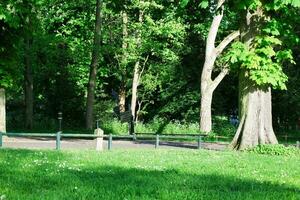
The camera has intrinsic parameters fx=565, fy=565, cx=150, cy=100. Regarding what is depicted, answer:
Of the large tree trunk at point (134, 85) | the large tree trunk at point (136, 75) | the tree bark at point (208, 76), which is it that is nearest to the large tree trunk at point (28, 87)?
the large tree trunk at point (136, 75)

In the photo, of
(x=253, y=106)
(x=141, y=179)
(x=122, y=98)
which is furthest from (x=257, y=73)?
(x=122, y=98)

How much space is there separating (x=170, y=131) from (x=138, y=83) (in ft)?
21.7

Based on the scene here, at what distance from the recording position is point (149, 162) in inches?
→ 571

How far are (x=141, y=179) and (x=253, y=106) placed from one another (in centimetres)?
1231

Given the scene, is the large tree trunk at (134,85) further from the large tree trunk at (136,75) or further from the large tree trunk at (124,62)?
the large tree trunk at (124,62)

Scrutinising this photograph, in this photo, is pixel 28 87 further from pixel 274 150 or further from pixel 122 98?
pixel 274 150

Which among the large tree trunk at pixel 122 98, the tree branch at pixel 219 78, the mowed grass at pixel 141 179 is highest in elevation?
the tree branch at pixel 219 78

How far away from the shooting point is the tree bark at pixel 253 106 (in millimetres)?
21891

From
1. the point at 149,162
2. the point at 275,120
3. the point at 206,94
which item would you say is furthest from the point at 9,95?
the point at 149,162

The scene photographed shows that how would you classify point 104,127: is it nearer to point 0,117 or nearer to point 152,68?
point 152,68

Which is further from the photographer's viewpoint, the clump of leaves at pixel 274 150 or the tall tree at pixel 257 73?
the tall tree at pixel 257 73

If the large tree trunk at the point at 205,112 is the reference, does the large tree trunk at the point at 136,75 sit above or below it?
above

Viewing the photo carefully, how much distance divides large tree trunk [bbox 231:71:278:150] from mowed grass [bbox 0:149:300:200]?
7.12m

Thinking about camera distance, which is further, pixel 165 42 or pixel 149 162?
pixel 165 42
